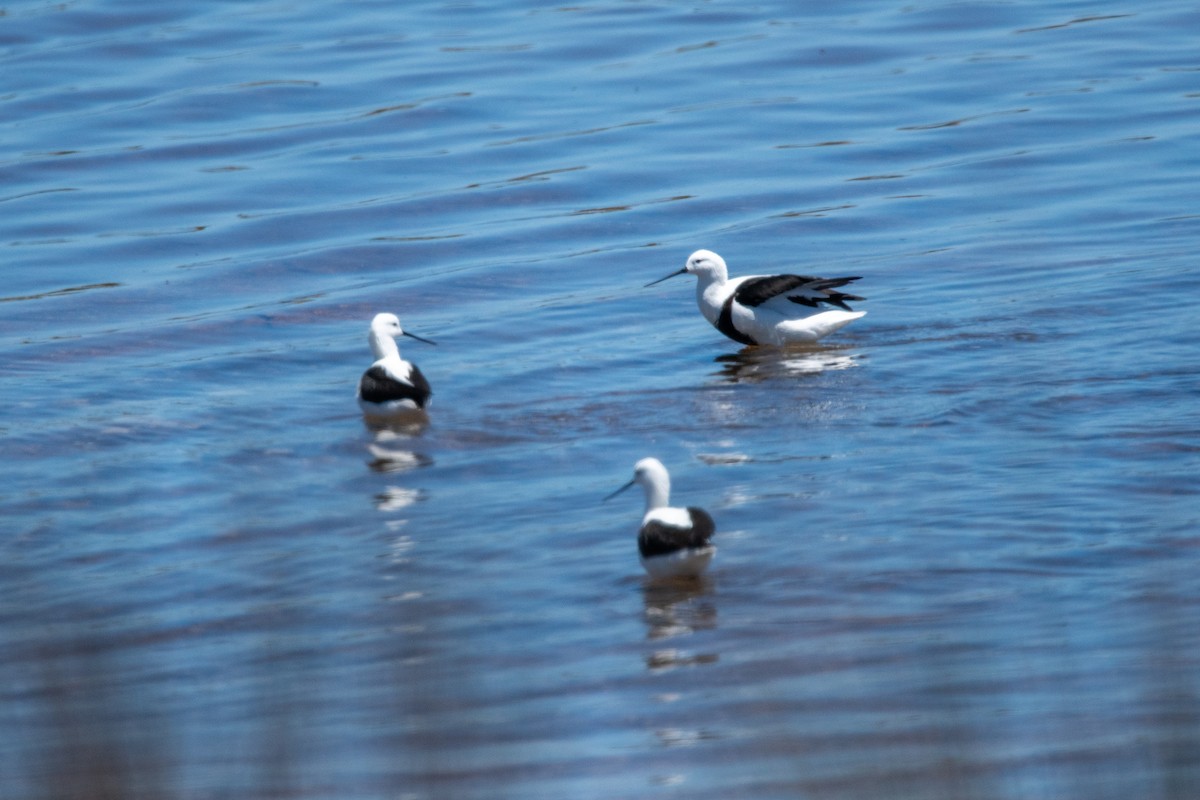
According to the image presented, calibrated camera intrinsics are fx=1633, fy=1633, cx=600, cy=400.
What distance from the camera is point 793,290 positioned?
1183 cm

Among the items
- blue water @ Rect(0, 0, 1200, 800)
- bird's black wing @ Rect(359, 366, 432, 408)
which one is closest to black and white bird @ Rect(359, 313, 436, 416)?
bird's black wing @ Rect(359, 366, 432, 408)

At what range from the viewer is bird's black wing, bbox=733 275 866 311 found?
38.5ft

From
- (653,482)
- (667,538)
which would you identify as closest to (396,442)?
(653,482)

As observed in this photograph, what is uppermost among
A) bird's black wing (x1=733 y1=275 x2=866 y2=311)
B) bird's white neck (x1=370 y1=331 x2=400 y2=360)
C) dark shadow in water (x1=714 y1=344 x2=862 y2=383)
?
bird's white neck (x1=370 y1=331 x2=400 y2=360)

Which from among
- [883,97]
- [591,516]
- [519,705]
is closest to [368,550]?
[591,516]

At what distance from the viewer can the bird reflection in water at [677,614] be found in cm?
614

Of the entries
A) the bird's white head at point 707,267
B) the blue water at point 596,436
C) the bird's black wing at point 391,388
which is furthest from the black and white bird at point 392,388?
the bird's white head at point 707,267

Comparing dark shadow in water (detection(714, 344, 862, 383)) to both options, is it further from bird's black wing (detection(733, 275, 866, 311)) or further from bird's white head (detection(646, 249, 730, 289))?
bird's white head (detection(646, 249, 730, 289))

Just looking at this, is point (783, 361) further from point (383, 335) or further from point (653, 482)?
point (653, 482)

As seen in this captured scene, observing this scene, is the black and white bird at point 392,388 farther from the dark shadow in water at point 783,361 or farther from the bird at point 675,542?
the bird at point 675,542

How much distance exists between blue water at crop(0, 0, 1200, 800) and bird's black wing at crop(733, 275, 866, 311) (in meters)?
0.43

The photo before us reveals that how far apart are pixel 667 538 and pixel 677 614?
0.35 m

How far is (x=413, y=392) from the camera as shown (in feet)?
31.9

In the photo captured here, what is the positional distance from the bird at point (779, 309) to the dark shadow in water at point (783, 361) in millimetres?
102
